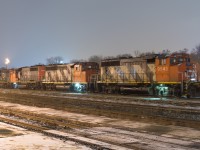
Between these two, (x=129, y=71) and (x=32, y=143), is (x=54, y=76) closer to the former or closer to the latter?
(x=129, y=71)

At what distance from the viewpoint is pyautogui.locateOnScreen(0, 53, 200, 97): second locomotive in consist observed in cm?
2744

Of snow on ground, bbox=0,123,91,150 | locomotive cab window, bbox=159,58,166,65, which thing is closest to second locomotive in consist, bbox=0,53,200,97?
locomotive cab window, bbox=159,58,166,65

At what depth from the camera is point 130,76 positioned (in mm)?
32688

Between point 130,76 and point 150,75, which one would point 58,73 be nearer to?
point 130,76

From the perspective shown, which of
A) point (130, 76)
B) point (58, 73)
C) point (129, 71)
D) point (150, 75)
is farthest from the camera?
point (58, 73)

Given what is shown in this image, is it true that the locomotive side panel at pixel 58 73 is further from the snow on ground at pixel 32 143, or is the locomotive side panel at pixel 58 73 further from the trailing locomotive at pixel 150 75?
the snow on ground at pixel 32 143

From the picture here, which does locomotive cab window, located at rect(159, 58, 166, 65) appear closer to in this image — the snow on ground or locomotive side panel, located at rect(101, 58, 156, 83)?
locomotive side panel, located at rect(101, 58, 156, 83)

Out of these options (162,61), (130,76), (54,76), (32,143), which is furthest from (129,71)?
(32,143)

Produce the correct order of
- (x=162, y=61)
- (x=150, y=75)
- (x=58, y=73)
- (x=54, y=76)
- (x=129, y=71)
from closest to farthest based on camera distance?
1. (x=162, y=61)
2. (x=150, y=75)
3. (x=129, y=71)
4. (x=58, y=73)
5. (x=54, y=76)

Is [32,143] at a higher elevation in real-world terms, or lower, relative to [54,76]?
lower

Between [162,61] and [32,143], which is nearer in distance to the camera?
[32,143]

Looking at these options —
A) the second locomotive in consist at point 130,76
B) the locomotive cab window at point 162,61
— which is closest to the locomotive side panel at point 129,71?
the second locomotive in consist at point 130,76

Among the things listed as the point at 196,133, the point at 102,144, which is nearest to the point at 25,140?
the point at 102,144

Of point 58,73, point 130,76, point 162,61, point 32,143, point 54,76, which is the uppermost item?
point 162,61
